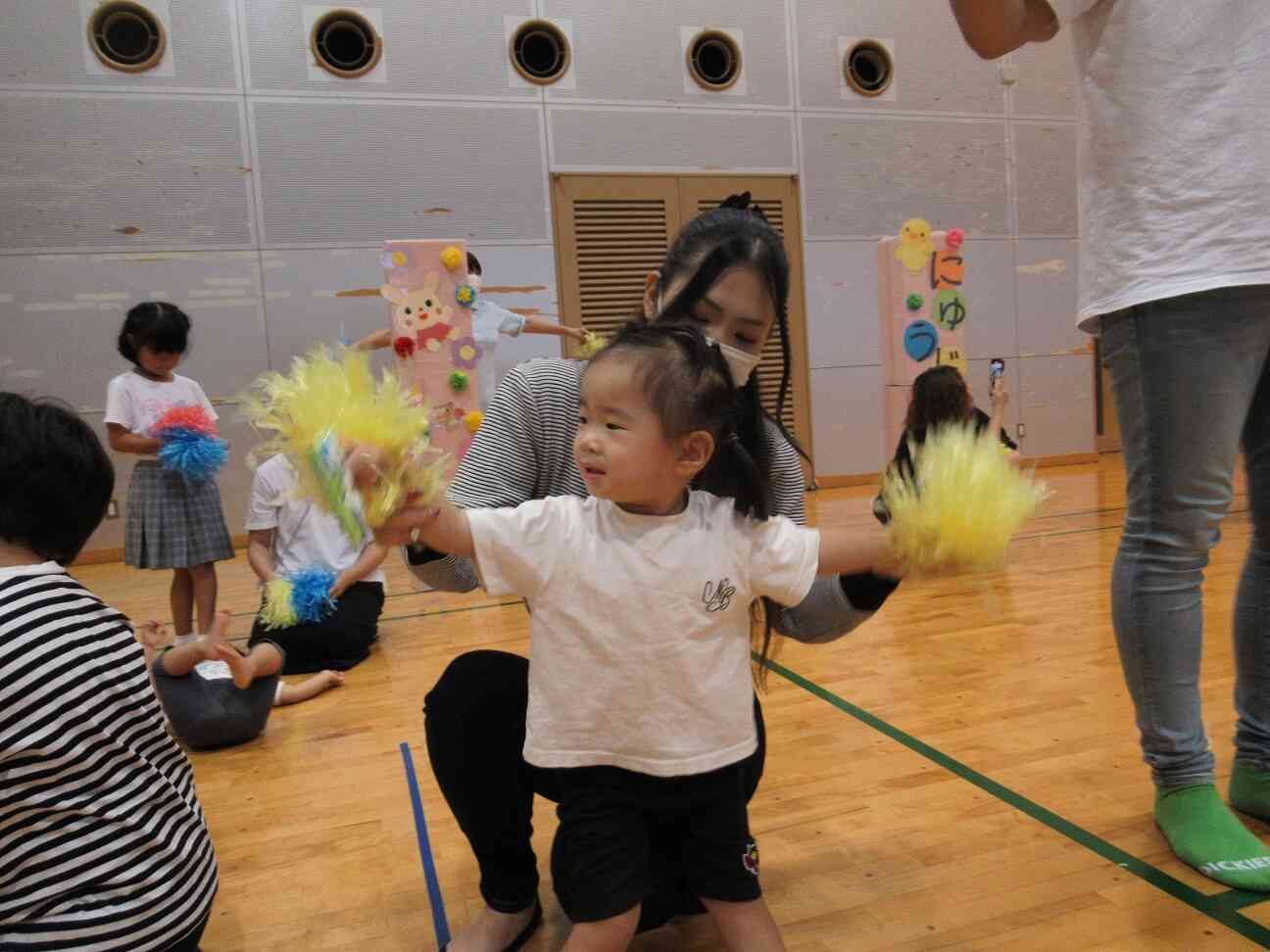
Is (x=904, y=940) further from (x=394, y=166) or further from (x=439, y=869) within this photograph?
(x=394, y=166)

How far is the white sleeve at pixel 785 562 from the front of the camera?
1.04 meters

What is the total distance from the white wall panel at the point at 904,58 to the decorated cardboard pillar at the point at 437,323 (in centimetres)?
293

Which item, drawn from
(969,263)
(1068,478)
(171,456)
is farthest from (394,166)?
(1068,478)

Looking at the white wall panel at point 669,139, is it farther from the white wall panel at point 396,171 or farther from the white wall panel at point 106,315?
the white wall panel at point 106,315

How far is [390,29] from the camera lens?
5.48m

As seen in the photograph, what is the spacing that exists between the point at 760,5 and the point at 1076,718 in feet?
18.2

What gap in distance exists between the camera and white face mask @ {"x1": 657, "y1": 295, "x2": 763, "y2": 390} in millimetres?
1120

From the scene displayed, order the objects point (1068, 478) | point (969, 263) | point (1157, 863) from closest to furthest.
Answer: point (1157, 863) → point (1068, 478) → point (969, 263)

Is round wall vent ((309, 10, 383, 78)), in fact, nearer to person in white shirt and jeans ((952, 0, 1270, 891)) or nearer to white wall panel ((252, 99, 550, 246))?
white wall panel ((252, 99, 550, 246))

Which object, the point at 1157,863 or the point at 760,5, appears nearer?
the point at 1157,863

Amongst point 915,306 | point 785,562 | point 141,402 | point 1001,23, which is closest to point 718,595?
point 785,562

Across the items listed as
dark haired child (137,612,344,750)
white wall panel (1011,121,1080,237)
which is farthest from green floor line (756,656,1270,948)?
white wall panel (1011,121,1080,237)

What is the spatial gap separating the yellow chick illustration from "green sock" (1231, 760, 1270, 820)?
4.35m

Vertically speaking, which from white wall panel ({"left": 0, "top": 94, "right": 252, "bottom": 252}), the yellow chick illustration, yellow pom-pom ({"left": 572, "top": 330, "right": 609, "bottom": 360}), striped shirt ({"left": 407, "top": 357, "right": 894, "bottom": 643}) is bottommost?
striped shirt ({"left": 407, "top": 357, "right": 894, "bottom": 643})
